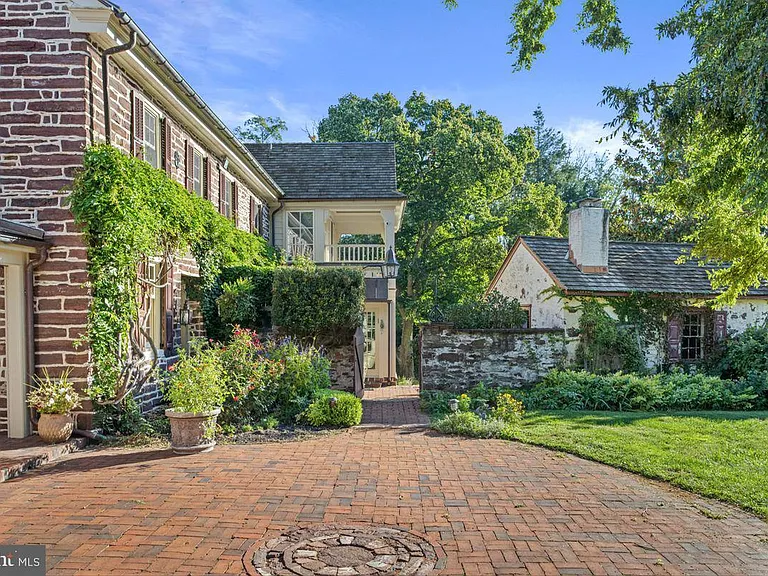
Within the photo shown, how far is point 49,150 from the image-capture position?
876 cm

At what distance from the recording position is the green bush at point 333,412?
10.2 metres

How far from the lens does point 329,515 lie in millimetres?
5742

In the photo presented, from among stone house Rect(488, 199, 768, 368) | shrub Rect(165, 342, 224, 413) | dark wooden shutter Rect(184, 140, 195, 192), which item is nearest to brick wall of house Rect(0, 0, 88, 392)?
shrub Rect(165, 342, 224, 413)

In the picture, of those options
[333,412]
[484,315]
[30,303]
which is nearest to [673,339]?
[484,315]

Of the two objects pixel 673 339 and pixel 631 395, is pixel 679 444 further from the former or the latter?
pixel 673 339

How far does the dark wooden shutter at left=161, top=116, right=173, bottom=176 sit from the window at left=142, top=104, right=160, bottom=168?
19 centimetres

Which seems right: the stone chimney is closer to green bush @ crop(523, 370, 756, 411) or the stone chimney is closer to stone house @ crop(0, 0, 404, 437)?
green bush @ crop(523, 370, 756, 411)

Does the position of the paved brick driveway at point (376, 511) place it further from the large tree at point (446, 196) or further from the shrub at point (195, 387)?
the large tree at point (446, 196)

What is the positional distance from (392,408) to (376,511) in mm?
7098

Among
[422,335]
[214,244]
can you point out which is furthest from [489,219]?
[214,244]

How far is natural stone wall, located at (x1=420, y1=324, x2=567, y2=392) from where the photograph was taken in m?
14.2

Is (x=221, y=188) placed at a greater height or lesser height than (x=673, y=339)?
greater

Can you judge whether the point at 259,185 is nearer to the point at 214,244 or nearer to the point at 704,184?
the point at 214,244

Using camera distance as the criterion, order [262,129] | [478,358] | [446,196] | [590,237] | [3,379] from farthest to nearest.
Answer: [262,129]
[446,196]
[590,237]
[478,358]
[3,379]
